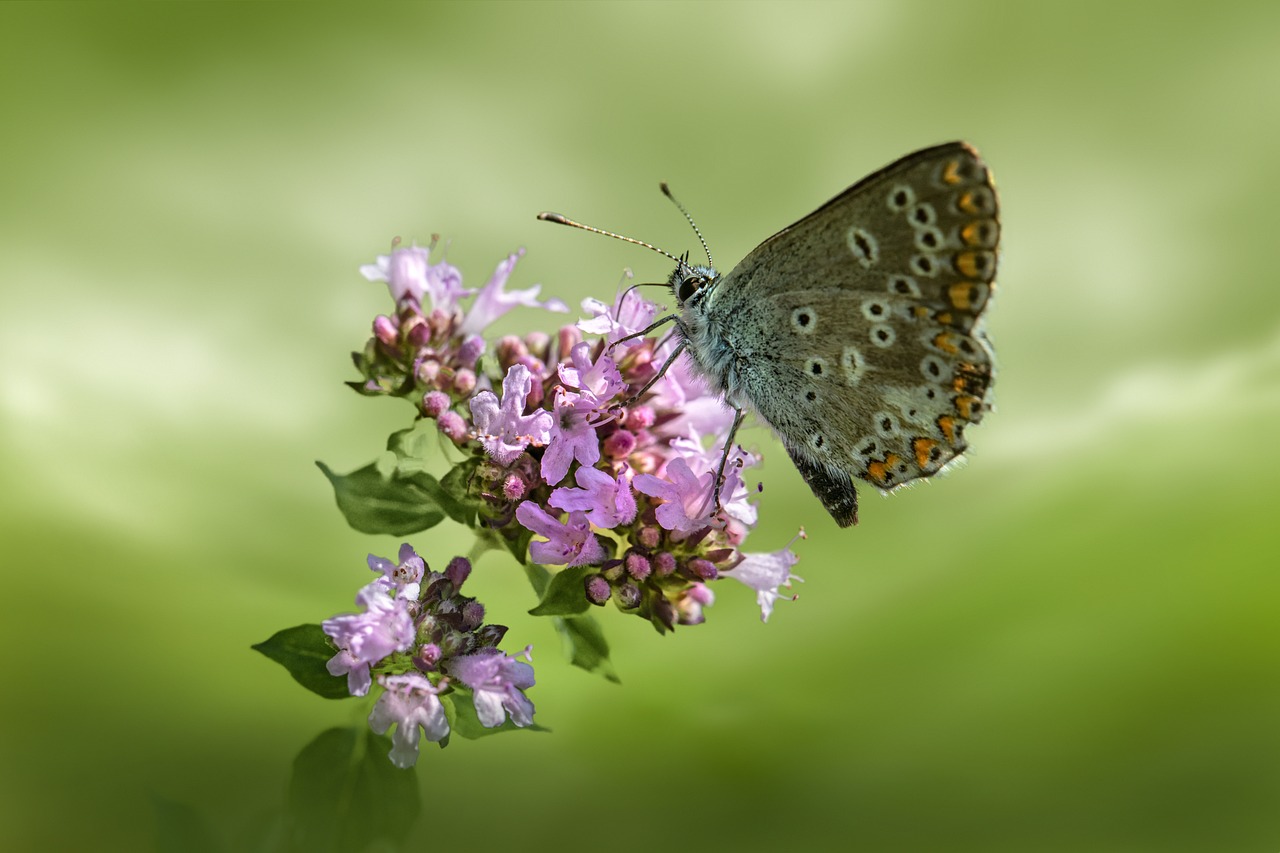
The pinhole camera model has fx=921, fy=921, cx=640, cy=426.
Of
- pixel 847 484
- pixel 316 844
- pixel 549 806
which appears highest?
pixel 847 484

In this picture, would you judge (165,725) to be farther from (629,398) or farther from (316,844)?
(629,398)

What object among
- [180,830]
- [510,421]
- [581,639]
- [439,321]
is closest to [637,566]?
[581,639]

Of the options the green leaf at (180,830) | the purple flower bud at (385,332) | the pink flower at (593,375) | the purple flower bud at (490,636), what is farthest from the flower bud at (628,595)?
the green leaf at (180,830)

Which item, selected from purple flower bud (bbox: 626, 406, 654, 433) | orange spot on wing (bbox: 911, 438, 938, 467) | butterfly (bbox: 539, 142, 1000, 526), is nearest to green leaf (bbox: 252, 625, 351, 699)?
purple flower bud (bbox: 626, 406, 654, 433)

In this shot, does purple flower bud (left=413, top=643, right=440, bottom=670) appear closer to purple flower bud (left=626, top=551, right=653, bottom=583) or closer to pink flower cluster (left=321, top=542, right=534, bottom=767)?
pink flower cluster (left=321, top=542, right=534, bottom=767)

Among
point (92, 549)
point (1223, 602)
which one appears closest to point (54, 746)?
point (92, 549)

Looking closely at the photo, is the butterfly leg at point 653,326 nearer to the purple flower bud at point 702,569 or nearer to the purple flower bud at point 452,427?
the purple flower bud at point 452,427

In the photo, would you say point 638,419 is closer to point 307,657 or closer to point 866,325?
point 866,325
